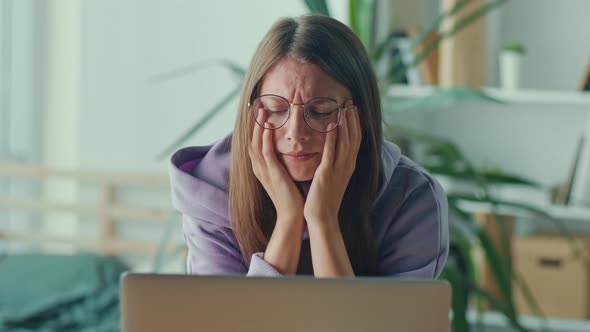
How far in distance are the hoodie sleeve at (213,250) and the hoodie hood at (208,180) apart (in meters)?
0.01

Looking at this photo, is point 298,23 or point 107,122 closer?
point 298,23

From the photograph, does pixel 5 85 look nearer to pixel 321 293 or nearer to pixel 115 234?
pixel 115 234

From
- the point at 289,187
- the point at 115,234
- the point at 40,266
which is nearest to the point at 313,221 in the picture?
the point at 289,187

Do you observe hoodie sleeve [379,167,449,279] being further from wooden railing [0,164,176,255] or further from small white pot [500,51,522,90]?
wooden railing [0,164,176,255]

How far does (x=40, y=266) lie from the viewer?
3441 millimetres

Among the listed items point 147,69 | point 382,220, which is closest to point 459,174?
point 382,220

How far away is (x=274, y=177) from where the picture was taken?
4.33ft

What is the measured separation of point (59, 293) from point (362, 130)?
7.21 feet

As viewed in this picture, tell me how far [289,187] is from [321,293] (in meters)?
0.45

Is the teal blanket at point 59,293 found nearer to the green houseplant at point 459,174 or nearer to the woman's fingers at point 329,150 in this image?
the green houseplant at point 459,174

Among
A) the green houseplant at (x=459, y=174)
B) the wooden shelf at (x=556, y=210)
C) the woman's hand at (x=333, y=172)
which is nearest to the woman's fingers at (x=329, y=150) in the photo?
the woman's hand at (x=333, y=172)

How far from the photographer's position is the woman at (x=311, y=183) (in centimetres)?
127

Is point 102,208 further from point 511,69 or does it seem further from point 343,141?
point 343,141

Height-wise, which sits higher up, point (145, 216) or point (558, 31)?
point (558, 31)
